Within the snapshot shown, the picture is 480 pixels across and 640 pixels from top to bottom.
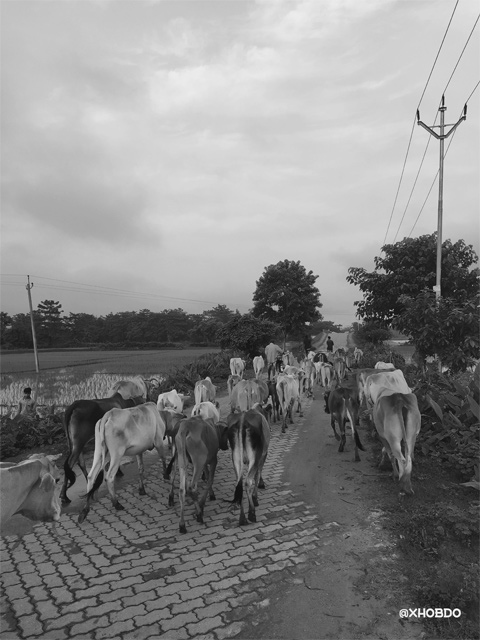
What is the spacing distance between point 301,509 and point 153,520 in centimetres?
197

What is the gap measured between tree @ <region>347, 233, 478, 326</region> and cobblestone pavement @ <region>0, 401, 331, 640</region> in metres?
12.4

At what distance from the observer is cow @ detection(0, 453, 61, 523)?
116 inches

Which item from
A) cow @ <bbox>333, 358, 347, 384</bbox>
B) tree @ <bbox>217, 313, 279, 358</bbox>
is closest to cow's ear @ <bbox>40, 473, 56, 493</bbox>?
cow @ <bbox>333, 358, 347, 384</bbox>

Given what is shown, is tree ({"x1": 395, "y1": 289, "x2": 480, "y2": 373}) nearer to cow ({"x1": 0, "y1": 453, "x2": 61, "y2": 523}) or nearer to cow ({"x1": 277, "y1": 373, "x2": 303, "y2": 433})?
cow ({"x1": 277, "y1": 373, "x2": 303, "y2": 433})

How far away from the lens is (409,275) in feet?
53.1

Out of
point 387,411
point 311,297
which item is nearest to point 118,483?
point 387,411

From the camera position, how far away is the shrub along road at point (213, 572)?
328 centimetres

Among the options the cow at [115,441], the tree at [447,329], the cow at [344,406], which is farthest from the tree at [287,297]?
the cow at [115,441]

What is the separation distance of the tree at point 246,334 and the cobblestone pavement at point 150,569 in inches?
793

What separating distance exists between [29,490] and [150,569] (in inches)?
65.7

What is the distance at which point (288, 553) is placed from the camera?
169 inches

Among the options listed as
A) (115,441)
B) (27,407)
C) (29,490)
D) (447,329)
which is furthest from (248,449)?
(27,407)

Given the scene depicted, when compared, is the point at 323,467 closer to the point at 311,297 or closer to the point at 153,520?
the point at 153,520

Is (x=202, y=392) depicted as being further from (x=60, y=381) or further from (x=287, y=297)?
(x=287, y=297)
